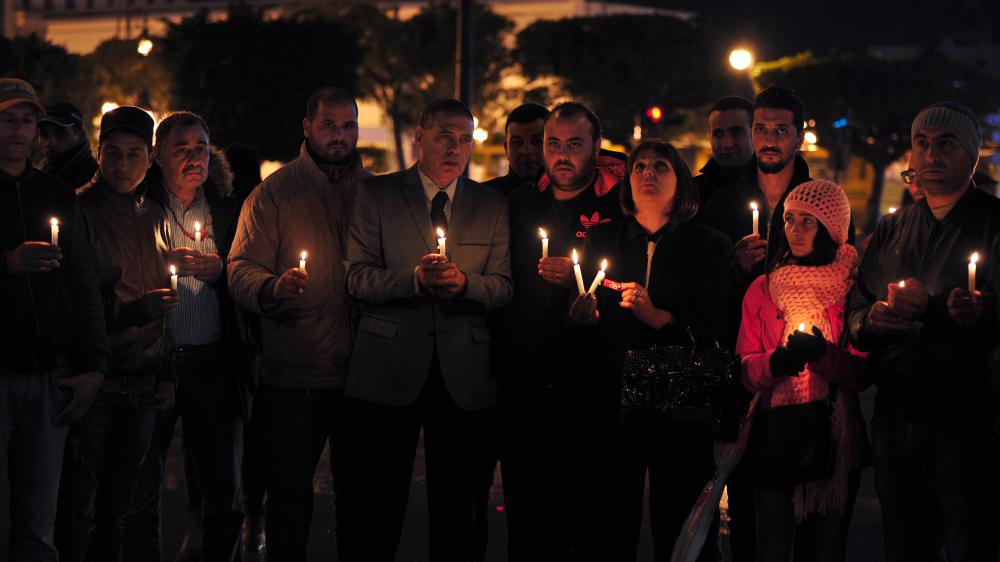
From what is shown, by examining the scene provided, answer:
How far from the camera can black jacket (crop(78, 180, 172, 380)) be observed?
5.57 meters

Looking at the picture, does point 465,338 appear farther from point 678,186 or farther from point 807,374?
point 807,374

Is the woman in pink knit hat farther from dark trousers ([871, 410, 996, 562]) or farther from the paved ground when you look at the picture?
the paved ground

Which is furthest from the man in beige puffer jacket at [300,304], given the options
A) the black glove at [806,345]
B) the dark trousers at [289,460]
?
the black glove at [806,345]

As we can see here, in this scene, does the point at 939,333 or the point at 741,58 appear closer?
the point at 939,333

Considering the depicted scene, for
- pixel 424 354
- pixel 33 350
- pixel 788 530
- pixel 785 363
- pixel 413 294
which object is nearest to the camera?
pixel 785 363

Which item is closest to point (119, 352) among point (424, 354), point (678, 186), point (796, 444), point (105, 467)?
point (105, 467)

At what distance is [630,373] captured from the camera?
17.4 ft

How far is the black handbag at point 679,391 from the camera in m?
5.27

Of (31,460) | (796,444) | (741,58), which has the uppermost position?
(741,58)

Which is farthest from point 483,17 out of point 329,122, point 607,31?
point 329,122

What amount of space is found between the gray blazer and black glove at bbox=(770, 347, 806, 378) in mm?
1283

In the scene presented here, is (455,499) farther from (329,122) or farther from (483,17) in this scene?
(483,17)

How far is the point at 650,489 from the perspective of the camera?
5484mm

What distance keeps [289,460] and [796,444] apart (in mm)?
2212
